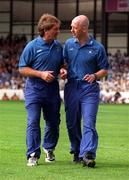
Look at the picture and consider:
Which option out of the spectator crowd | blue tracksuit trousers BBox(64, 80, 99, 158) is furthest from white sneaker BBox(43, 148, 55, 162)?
the spectator crowd

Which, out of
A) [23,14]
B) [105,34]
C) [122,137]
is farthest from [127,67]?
[122,137]

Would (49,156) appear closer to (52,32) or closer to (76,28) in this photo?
(52,32)

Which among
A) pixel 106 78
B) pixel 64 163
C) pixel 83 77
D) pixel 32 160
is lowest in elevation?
pixel 106 78

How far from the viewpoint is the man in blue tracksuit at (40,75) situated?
10.7 meters

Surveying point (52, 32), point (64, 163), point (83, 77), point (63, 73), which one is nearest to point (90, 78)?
point (83, 77)

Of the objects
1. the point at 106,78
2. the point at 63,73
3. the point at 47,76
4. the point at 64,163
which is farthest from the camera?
the point at 106,78

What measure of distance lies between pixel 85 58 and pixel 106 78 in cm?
3247

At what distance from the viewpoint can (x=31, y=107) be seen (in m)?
10.8

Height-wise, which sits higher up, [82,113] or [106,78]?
[82,113]

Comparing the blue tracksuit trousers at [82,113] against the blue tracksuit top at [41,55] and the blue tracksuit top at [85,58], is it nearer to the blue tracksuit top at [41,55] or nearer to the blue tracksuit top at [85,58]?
the blue tracksuit top at [85,58]

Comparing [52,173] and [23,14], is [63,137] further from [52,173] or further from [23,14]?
[23,14]

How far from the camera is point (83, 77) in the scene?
1084cm

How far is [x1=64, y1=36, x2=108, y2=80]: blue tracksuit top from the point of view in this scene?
10.8 meters

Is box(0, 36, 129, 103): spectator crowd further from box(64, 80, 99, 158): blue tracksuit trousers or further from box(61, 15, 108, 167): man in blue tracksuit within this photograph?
box(61, 15, 108, 167): man in blue tracksuit
